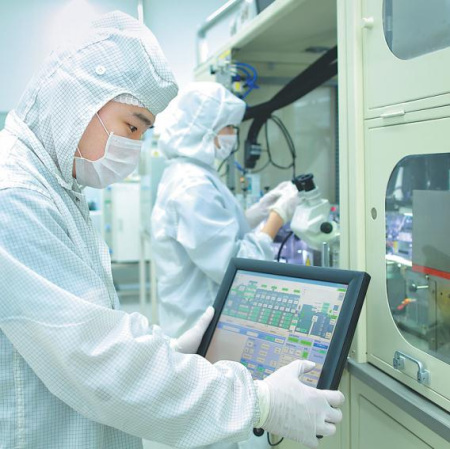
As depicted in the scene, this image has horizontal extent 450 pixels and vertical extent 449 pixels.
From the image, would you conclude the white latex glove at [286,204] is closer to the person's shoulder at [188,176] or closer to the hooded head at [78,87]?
the person's shoulder at [188,176]

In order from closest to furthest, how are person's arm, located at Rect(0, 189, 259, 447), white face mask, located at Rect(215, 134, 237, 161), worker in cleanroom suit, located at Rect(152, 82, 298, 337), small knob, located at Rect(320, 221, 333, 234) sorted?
person's arm, located at Rect(0, 189, 259, 447) → small knob, located at Rect(320, 221, 333, 234) → worker in cleanroom suit, located at Rect(152, 82, 298, 337) → white face mask, located at Rect(215, 134, 237, 161)

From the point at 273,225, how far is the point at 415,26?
3.04 feet

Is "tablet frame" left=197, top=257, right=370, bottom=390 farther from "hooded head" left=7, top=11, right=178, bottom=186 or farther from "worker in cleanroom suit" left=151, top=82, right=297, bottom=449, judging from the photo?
"worker in cleanroom suit" left=151, top=82, right=297, bottom=449

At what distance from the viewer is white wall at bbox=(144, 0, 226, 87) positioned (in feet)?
14.8

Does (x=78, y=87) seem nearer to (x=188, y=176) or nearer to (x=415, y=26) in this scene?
(x=415, y=26)

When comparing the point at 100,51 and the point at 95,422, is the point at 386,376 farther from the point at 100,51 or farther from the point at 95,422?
the point at 100,51

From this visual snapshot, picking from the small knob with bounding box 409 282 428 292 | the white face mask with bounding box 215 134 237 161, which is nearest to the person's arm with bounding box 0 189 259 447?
the small knob with bounding box 409 282 428 292

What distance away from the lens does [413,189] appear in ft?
3.29

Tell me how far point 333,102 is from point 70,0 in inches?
129

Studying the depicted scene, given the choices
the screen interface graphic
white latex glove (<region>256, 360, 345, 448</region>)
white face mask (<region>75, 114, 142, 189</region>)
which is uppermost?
white face mask (<region>75, 114, 142, 189</region>)

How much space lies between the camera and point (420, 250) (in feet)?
3.15

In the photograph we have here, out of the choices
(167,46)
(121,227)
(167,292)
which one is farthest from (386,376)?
(167,46)

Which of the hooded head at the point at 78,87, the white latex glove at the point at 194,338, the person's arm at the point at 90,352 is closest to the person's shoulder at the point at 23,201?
the person's arm at the point at 90,352

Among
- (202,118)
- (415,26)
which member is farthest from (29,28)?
(415,26)
